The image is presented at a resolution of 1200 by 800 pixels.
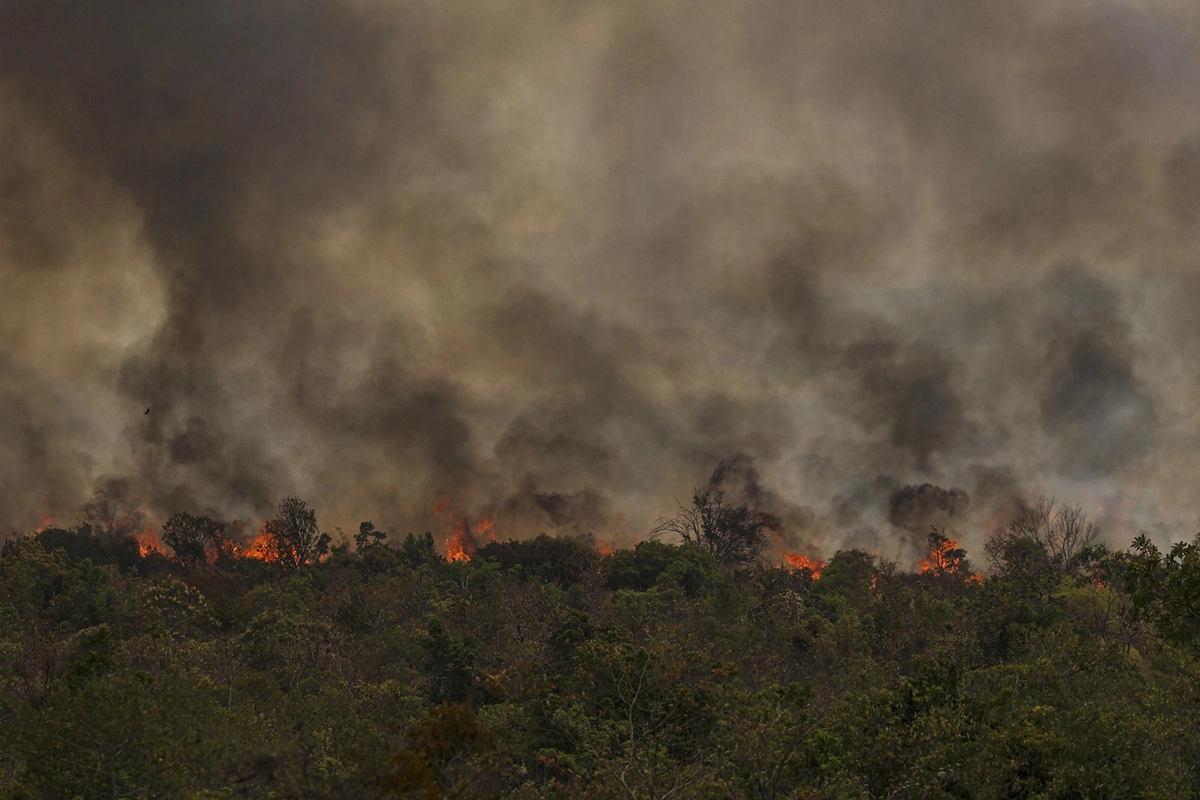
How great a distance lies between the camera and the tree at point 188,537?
157750 mm

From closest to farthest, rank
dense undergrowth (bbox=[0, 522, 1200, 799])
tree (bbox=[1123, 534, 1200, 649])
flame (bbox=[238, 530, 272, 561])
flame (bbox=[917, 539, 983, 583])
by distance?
tree (bbox=[1123, 534, 1200, 649])
dense undergrowth (bbox=[0, 522, 1200, 799])
flame (bbox=[917, 539, 983, 583])
flame (bbox=[238, 530, 272, 561])

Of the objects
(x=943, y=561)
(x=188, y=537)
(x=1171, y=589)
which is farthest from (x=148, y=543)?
(x=1171, y=589)

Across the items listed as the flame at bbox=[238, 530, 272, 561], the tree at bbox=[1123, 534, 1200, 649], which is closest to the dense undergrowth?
the tree at bbox=[1123, 534, 1200, 649]

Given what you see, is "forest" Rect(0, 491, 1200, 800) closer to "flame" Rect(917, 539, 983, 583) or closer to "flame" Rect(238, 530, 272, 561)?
"flame" Rect(917, 539, 983, 583)

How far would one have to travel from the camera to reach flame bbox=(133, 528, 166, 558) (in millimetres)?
160375

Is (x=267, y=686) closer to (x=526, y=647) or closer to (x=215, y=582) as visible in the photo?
(x=526, y=647)

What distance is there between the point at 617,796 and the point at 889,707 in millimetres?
11062

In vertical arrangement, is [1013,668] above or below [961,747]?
above

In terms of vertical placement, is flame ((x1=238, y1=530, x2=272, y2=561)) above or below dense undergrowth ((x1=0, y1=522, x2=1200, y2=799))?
above

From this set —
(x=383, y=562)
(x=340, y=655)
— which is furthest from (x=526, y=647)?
(x=383, y=562)

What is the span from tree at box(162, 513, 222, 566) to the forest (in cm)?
5942

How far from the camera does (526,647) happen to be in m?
66.5

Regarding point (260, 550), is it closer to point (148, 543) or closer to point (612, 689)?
point (148, 543)

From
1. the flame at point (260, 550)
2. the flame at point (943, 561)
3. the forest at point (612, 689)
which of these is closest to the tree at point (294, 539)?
the flame at point (260, 550)
